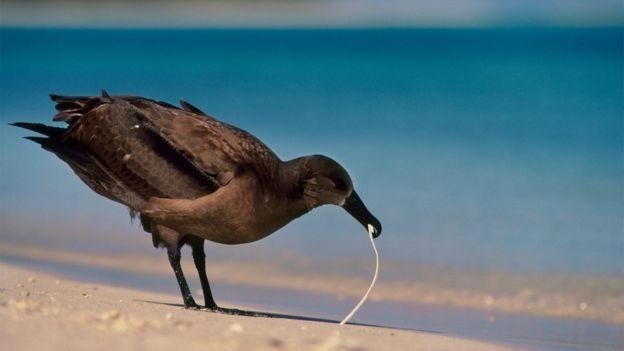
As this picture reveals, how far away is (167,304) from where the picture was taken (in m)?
9.43

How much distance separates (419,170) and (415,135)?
6.08 meters

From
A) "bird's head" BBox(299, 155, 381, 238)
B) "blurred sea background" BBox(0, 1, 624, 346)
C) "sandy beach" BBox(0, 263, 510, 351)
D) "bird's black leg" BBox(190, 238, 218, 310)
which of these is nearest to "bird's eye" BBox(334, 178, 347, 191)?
"bird's head" BBox(299, 155, 381, 238)

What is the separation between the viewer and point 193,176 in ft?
29.0

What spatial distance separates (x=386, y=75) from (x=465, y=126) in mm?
18683

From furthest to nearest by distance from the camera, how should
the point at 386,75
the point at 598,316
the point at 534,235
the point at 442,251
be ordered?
the point at 386,75
the point at 534,235
the point at 442,251
the point at 598,316

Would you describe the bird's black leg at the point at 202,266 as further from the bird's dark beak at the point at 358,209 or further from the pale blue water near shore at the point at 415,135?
the pale blue water near shore at the point at 415,135

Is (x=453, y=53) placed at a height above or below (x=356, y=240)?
above

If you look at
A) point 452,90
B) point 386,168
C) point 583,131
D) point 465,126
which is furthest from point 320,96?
point 386,168

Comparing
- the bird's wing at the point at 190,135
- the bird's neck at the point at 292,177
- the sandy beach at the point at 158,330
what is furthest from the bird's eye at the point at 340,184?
the sandy beach at the point at 158,330

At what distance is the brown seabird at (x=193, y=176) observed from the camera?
879 cm

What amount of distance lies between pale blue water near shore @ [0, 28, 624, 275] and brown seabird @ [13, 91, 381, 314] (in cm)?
412

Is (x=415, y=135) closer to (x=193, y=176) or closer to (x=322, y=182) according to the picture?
(x=322, y=182)

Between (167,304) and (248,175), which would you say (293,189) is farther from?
(167,304)

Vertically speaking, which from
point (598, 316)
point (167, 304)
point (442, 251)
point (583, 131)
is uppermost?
point (583, 131)
